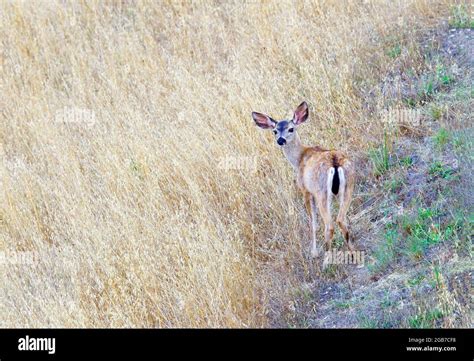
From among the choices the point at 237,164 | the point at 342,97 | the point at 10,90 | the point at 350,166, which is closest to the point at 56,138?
the point at 10,90

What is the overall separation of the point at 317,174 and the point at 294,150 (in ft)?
2.30

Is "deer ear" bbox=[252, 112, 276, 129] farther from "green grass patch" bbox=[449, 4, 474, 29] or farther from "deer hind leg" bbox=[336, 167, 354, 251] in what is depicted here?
"green grass patch" bbox=[449, 4, 474, 29]

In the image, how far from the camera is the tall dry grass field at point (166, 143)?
8320 mm

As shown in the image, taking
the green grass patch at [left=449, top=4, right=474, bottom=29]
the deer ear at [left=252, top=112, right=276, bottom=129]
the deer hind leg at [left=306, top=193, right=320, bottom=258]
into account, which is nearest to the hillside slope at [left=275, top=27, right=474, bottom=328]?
the deer hind leg at [left=306, top=193, right=320, bottom=258]

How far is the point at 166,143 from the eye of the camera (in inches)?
400

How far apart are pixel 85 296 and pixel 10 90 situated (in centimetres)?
443

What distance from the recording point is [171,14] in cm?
1280

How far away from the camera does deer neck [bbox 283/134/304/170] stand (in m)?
8.75

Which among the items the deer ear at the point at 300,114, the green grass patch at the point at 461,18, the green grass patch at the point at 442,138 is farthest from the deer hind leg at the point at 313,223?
the green grass patch at the point at 461,18

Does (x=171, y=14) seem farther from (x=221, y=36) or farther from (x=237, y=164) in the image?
(x=237, y=164)

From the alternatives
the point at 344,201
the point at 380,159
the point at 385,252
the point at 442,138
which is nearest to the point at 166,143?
the point at 380,159

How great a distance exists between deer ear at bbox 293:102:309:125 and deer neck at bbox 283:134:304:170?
0.15 metres

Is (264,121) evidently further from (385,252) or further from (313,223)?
(385,252)

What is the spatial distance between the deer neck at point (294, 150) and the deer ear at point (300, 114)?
0.15 m
